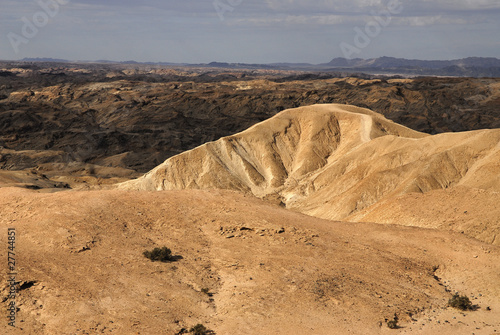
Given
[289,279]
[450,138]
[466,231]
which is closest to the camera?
[289,279]

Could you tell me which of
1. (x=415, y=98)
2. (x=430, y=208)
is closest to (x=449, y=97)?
(x=415, y=98)

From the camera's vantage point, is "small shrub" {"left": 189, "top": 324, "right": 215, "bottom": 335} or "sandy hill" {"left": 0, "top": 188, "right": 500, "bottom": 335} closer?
"small shrub" {"left": 189, "top": 324, "right": 215, "bottom": 335}

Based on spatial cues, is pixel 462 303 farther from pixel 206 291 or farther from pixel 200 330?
pixel 200 330

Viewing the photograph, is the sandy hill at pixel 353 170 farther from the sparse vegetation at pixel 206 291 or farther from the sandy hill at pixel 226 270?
the sparse vegetation at pixel 206 291

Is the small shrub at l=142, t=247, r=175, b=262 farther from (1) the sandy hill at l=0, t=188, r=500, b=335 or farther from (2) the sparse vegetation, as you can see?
(2) the sparse vegetation

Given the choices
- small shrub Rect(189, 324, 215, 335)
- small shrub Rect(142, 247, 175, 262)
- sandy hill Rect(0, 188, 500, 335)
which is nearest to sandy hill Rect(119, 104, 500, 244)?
sandy hill Rect(0, 188, 500, 335)

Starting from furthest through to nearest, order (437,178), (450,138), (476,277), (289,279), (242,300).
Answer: (450,138) < (437,178) < (476,277) < (289,279) < (242,300)

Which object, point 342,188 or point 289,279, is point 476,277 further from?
point 342,188
